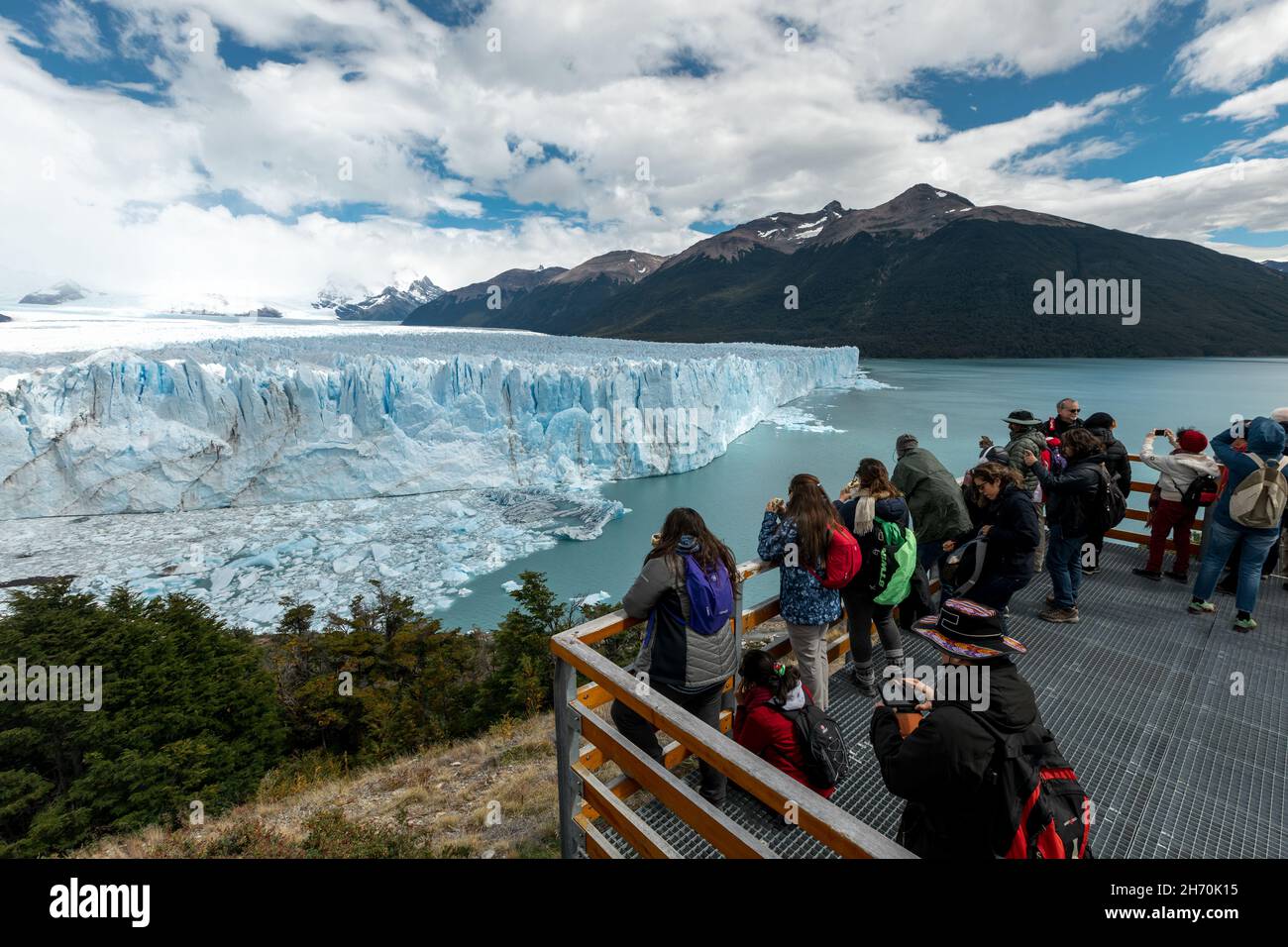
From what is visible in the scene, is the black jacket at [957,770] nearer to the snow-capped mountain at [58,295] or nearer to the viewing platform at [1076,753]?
the viewing platform at [1076,753]

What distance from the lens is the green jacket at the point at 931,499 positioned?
3.07 metres

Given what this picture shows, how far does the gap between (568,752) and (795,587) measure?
3.56ft

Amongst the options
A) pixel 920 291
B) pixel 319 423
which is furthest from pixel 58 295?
pixel 920 291

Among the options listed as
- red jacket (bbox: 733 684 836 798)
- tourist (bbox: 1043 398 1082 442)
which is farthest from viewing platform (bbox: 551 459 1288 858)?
tourist (bbox: 1043 398 1082 442)

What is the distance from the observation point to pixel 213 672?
8.27 m

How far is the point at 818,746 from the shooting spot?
6.48ft

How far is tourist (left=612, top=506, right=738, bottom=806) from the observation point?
1.84 metres

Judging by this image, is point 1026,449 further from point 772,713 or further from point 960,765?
point 960,765

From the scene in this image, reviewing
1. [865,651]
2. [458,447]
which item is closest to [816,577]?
[865,651]

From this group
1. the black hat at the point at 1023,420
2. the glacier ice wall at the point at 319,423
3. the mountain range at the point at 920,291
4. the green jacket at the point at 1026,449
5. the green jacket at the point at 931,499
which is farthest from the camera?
the mountain range at the point at 920,291

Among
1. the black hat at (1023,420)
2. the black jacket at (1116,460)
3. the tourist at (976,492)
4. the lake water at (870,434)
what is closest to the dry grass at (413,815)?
the tourist at (976,492)

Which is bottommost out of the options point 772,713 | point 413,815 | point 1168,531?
point 413,815

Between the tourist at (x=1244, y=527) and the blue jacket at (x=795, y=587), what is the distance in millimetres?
2721
